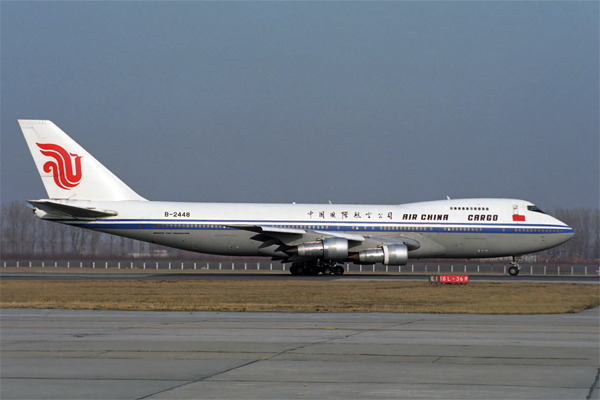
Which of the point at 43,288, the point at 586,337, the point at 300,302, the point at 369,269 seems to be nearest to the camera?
the point at 586,337

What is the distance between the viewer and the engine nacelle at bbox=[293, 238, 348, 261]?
3709 centimetres

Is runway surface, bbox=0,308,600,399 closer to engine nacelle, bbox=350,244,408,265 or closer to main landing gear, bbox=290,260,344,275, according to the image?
engine nacelle, bbox=350,244,408,265

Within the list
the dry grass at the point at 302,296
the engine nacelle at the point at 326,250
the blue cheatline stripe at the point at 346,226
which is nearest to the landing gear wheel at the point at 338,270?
the engine nacelle at the point at 326,250

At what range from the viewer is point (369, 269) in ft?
180

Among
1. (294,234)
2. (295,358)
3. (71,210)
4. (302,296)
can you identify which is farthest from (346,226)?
(295,358)

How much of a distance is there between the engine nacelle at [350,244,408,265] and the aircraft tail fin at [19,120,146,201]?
15100mm

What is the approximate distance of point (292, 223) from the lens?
3934cm

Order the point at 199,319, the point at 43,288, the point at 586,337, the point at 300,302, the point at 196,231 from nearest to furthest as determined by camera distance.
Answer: the point at 586,337 → the point at 199,319 → the point at 300,302 → the point at 43,288 → the point at 196,231

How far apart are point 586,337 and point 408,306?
304 inches

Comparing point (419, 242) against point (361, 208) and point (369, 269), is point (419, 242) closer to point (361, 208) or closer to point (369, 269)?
point (361, 208)

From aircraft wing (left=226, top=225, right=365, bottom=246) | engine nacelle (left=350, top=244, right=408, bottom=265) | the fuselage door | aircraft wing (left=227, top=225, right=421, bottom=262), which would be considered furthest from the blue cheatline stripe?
engine nacelle (left=350, top=244, right=408, bottom=265)

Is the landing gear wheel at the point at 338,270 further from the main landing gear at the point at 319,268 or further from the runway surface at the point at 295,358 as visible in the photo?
the runway surface at the point at 295,358

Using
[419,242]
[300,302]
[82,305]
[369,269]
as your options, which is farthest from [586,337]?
[369,269]

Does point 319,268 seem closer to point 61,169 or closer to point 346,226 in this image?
point 346,226
